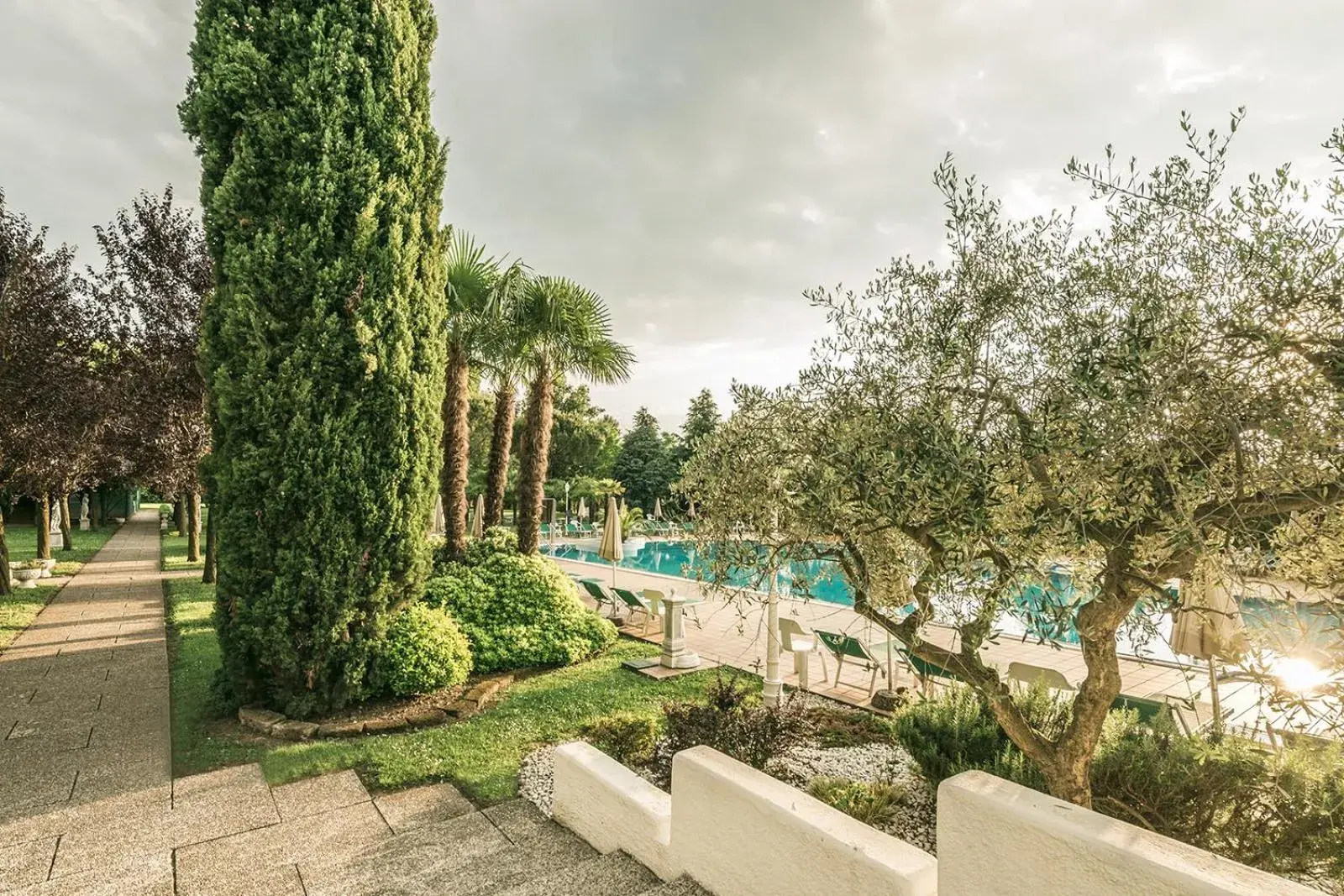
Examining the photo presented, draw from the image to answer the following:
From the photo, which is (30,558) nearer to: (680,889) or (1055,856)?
(680,889)

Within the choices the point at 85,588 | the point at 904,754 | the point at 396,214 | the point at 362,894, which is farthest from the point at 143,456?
the point at 904,754

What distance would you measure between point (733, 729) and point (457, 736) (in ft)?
9.79

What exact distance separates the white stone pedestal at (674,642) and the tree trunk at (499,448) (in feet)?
13.9

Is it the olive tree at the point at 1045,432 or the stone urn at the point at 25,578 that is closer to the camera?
the olive tree at the point at 1045,432

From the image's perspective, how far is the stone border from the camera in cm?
647

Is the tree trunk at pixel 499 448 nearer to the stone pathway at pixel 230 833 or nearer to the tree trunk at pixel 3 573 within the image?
the stone pathway at pixel 230 833

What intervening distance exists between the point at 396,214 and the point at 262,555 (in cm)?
382

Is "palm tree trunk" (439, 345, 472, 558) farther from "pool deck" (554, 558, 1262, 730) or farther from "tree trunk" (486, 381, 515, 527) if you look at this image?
"pool deck" (554, 558, 1262, 730)

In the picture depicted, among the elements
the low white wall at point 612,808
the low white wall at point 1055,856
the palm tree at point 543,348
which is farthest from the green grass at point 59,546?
the low white wall at point 1055,856

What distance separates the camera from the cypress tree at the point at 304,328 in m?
6.50

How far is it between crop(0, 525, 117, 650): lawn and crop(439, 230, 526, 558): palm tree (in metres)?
6.53

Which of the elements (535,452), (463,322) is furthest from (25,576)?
(535,452)

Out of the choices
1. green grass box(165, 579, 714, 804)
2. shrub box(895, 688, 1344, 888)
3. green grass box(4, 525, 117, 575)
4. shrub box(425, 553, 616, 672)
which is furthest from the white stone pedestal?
green grass box(4, 525, 117, 575)

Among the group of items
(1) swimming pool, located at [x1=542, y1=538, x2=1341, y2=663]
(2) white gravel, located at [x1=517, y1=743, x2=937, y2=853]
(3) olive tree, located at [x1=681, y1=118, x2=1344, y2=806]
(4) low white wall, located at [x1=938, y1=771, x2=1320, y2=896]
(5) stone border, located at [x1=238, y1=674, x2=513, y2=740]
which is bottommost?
(2) white gravel, located at [x1=517, y1=743, x2=937, y2=853]
